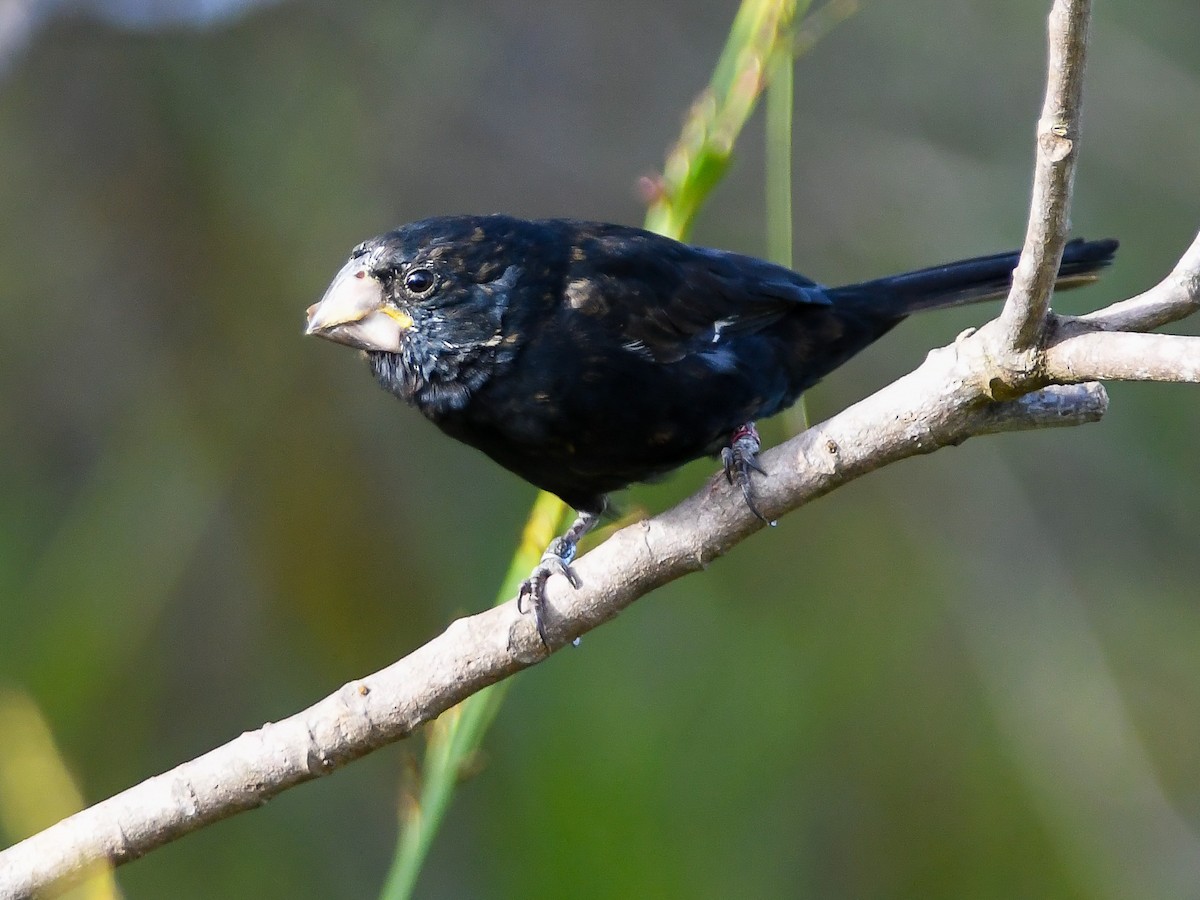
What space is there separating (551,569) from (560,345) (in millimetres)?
485

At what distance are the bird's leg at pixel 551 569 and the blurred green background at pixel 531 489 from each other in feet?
4.21

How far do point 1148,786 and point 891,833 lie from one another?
1093 mm

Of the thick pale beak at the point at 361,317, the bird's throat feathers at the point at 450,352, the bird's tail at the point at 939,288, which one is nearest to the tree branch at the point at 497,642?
the bird's throat feathers at the point at 450,352

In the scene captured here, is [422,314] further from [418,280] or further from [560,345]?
[560,345]

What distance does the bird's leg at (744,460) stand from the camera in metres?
2.30

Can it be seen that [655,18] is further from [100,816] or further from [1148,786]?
[100,816]

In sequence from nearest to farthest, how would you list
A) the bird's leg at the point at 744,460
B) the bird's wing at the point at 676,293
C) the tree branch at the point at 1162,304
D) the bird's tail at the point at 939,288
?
the tree branch at the point at 1162,304 < the bird's leg at the point at 744,460 < the bird's wing at the point at 676,293 < the bird's tail at the point at 939,288

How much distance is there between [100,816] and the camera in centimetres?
224

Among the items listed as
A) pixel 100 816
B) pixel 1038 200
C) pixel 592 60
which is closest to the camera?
pixel 1038 200

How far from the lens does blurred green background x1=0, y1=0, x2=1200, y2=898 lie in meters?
4.80

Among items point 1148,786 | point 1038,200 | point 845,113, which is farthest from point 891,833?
point 1038,200

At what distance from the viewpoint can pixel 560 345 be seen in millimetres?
2896

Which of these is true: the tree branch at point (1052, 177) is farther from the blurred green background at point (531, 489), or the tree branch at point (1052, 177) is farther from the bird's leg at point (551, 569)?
the blurred green background at point (531, 489)

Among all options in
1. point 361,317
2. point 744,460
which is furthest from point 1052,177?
point 361,317
